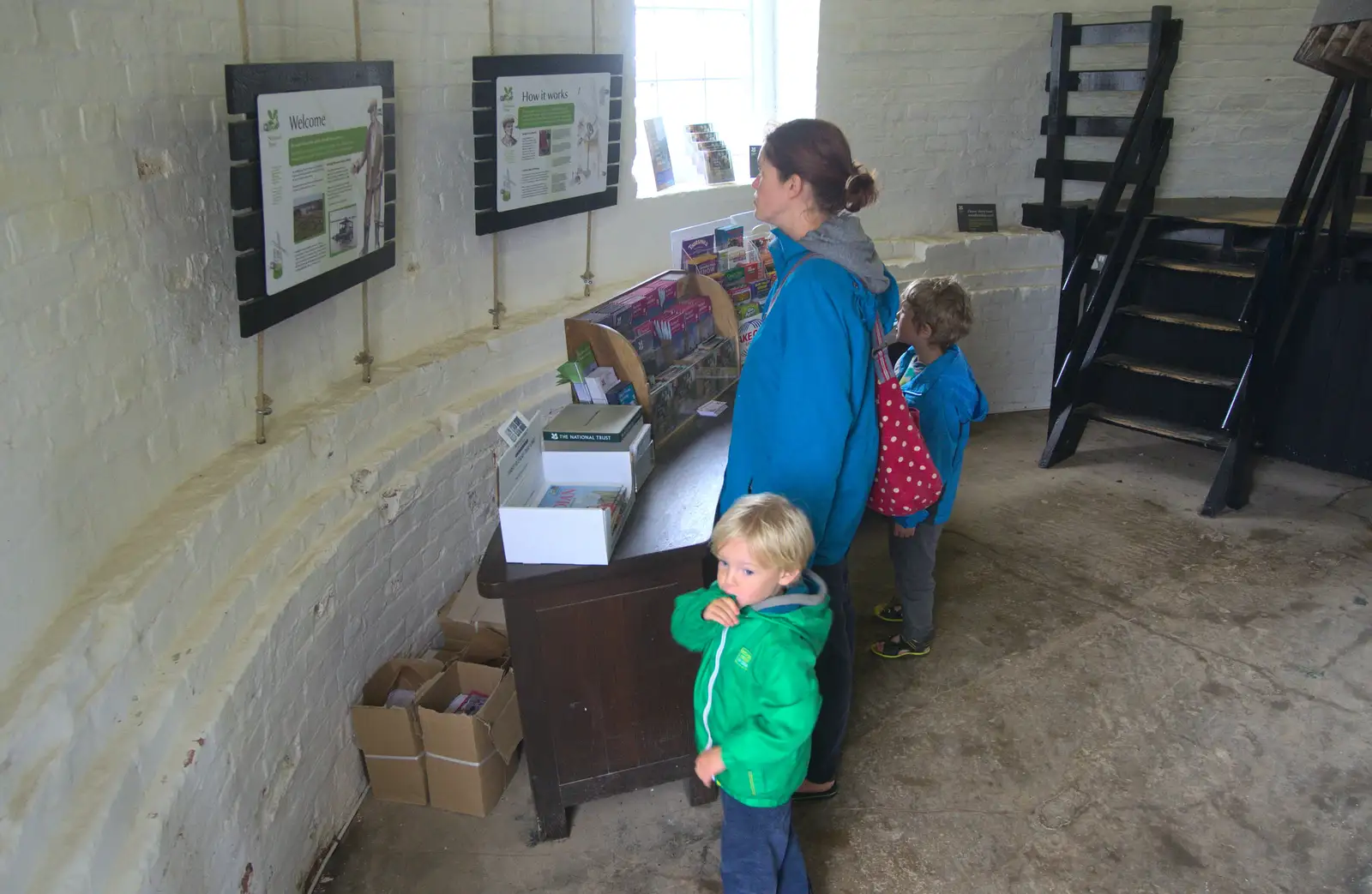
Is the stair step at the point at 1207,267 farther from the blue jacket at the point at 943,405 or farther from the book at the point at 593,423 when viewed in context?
the book at the point at 593,423

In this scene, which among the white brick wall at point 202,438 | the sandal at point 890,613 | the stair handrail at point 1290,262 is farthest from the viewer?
the stair handrail at point 1290,262

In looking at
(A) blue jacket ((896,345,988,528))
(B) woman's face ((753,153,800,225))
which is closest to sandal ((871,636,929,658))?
(A) blue jacket ((896,345,988,528))

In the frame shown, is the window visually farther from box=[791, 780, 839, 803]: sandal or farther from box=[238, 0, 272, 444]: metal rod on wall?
box=[791, 780, 839, 803]: sandal

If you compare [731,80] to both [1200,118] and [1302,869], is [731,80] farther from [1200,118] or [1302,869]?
[1302,869]

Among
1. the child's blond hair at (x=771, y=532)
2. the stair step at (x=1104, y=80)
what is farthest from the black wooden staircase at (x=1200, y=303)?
the child's blond hair at (x=771, y=532)

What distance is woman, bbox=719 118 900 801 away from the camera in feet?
7.11

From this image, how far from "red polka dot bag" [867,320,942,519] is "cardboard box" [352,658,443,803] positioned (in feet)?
4.39

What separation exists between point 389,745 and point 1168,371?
384 cm

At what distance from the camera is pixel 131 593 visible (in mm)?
1958

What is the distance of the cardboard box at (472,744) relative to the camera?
2.70 meters

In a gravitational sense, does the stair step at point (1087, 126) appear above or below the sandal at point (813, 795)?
above

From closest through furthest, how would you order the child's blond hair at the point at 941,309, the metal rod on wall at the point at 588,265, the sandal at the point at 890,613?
the child's blond hair at the point at 941,309, the sandal at the point at 890,613, the metal rod on wall at the point at 588,265

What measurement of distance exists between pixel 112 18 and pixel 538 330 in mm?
2059

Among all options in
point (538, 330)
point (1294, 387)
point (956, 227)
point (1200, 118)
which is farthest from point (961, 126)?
point (538, 330)
